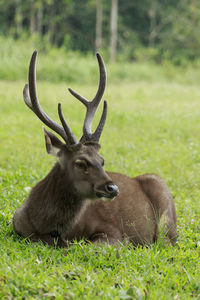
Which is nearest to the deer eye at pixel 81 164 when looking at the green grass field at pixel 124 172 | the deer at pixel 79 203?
the deer at pixel 79 203

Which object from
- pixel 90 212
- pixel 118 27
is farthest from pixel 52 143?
pixel 118 27

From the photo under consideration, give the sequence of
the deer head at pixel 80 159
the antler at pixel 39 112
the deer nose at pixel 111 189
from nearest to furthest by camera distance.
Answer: the deer nose at pixel 111 189 < the deer head at pixel 80 159 < the antler at pixel 39 112

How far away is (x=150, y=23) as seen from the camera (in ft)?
145

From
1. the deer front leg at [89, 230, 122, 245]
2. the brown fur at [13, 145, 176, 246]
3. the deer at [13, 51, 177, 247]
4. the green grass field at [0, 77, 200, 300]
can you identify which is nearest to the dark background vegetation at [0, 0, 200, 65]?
the green grass field at [0, 77, 200, 300]

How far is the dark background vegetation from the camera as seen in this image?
122ft

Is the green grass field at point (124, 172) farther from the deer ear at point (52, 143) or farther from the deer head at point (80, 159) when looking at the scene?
the deer ear at point (52, 143)

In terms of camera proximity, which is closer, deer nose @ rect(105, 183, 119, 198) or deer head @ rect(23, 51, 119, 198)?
deer nose @ rect(105, 183, 119, 198)

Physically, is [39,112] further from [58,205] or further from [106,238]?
[106,238]

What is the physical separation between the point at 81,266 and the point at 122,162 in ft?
13.4

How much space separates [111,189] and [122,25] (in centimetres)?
3956

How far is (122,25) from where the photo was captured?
137 feet

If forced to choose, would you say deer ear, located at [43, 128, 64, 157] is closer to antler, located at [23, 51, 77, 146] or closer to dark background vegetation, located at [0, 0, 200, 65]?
antler, located at [23, 51, 77, 146]

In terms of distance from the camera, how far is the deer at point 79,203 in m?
4.07

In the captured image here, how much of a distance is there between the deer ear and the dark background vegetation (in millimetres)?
31249
